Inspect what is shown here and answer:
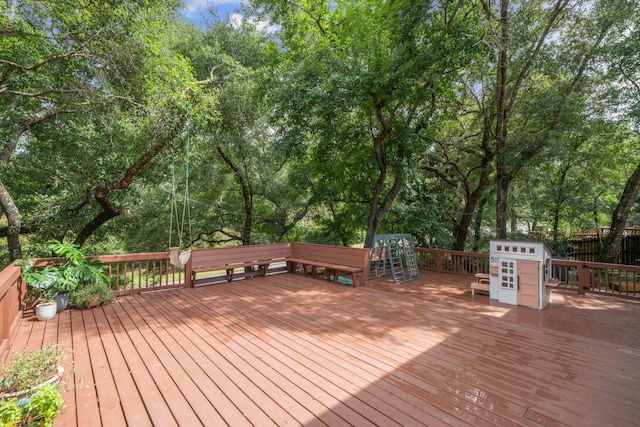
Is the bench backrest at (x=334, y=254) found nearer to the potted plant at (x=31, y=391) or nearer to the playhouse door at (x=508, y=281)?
the playhouse door at (x=508, y=281)

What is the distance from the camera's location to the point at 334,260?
6.62 m

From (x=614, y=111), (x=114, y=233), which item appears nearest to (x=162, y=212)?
(x=114, y=233)

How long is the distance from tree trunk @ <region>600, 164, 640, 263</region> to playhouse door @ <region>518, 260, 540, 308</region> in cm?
553

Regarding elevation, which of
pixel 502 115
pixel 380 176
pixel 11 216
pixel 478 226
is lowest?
pixel 478 226

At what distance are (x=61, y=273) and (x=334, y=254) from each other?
474 centimetres

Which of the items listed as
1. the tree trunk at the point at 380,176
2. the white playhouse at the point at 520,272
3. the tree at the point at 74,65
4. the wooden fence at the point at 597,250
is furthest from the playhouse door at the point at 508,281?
the tree at the point at 74,65

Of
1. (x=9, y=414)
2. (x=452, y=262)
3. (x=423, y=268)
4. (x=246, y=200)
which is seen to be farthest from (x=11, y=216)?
(x=452, y=262)

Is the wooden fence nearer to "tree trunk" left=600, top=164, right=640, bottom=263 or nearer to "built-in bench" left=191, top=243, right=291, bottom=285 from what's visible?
"tree trunk" left=600, top=164, right=640, bottom=263

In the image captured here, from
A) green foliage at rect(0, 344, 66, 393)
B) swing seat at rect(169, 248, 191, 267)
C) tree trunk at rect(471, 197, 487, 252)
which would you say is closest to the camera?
green foliage at rect(0, 344, 66, 393)

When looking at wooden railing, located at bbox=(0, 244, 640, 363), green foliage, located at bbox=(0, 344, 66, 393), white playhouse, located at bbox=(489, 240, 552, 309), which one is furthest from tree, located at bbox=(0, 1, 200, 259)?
white playhouse, located at bbox=(489, 240, 552, 309)

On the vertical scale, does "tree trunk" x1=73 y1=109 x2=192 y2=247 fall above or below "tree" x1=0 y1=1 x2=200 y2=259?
below

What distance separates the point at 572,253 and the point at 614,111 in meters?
4.45

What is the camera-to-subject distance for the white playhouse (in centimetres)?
462

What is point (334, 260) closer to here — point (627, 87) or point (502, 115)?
point (502, 115)
